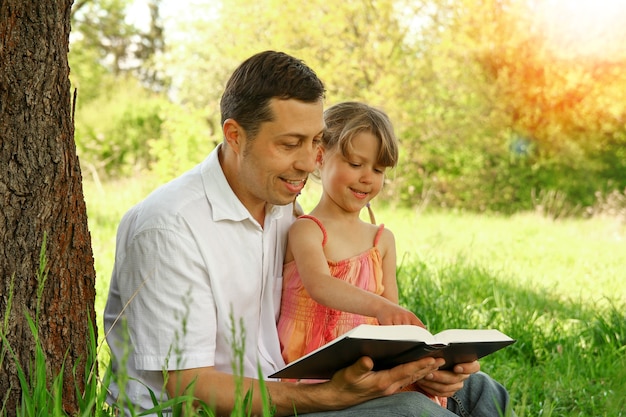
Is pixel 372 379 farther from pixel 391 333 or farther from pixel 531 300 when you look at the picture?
pixel 531 300

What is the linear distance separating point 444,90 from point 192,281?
14.1 m

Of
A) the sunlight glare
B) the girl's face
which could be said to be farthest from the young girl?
the sunlight glare

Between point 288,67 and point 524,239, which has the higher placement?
point 288,67

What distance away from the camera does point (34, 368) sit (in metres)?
2.15

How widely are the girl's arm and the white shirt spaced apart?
0.38ft

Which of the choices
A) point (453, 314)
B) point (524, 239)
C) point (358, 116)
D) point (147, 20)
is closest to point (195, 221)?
point (358, 116)

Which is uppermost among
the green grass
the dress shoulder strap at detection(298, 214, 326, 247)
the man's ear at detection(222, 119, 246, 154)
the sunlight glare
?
the sunlight glare

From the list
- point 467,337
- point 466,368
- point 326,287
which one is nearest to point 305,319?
point 326,287

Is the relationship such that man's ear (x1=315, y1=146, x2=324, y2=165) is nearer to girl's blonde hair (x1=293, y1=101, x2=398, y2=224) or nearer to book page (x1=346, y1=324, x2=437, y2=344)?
girl's blonde hair (x1=293, y1=101, x2=398, y2=224)

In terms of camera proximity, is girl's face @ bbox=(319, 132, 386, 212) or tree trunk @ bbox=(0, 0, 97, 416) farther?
girl's face @ bbox=(319, 132, 386, 212)

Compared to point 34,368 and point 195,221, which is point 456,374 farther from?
point 34,368

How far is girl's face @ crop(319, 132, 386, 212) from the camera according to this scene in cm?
291

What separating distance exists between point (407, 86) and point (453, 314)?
1102 cm

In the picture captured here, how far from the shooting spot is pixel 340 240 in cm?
295
